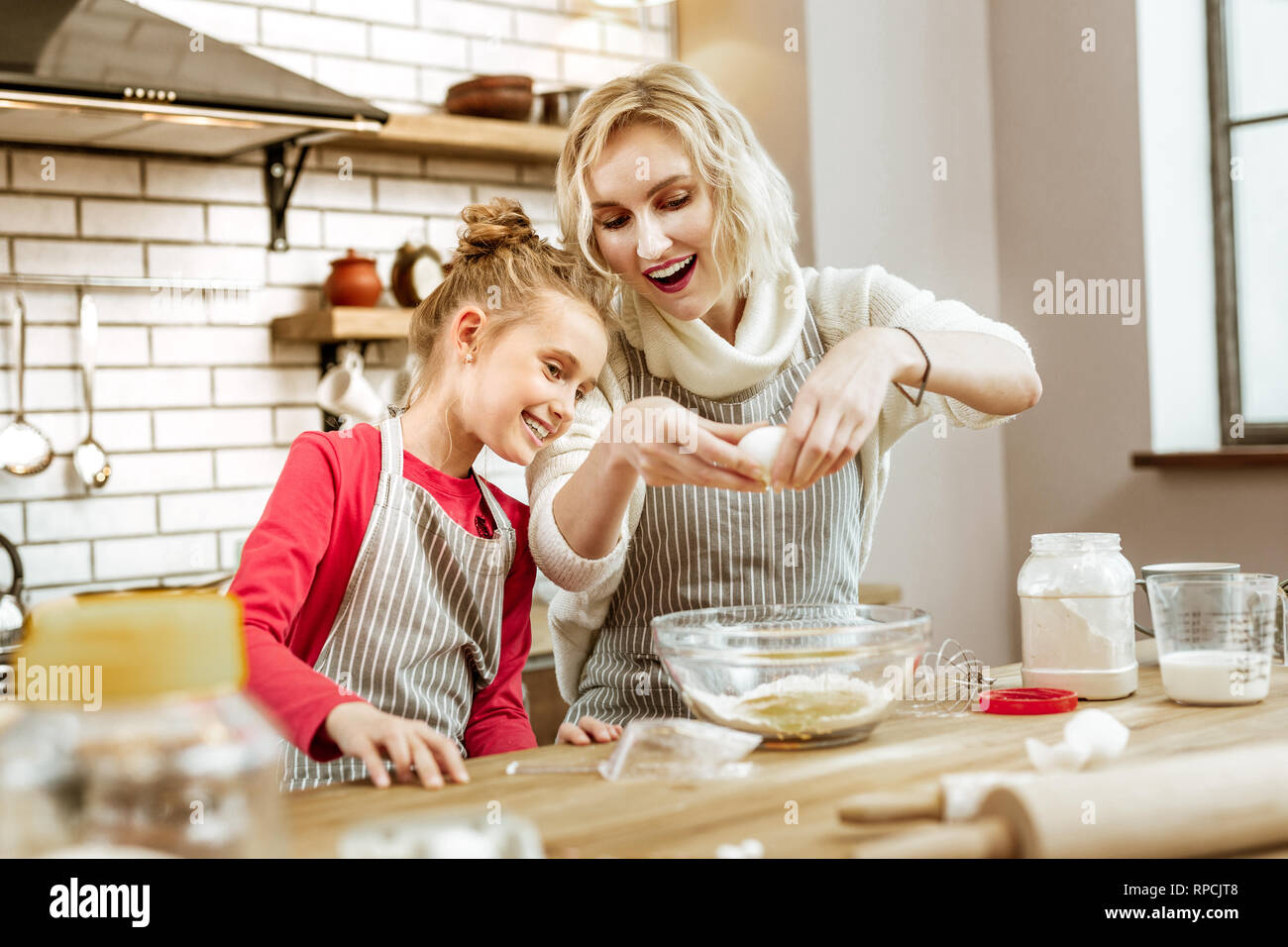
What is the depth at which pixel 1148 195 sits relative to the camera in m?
3.36

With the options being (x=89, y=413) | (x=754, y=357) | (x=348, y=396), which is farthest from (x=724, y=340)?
(x=89, y=413)

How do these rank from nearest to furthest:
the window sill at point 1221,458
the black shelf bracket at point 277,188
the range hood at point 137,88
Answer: the range hood at point 137,88 → the black shelf bracket at point 277,188 → the window sill at point 1221,458

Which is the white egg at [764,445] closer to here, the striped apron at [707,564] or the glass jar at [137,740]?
the striped apron at [707,564]

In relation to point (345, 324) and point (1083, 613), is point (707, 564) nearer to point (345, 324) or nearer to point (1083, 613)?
point (1083, 613)

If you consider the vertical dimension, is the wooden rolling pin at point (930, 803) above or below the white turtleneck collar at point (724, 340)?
below

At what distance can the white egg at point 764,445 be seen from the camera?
1226 mm

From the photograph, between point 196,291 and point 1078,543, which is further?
point 196,291

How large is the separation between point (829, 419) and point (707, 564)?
490mm

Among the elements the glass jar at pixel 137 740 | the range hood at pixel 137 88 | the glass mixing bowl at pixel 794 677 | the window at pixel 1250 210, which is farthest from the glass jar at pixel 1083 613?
the window at pixel 1250 210

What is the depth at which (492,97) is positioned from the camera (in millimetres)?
3154

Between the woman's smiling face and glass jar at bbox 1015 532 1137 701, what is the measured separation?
0.58 meters

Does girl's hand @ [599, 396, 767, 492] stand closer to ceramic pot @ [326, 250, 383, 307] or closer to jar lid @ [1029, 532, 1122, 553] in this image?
jar lid @ [1029, 532, 1122, 553]

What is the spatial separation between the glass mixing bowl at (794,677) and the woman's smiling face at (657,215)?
596 millimetres
